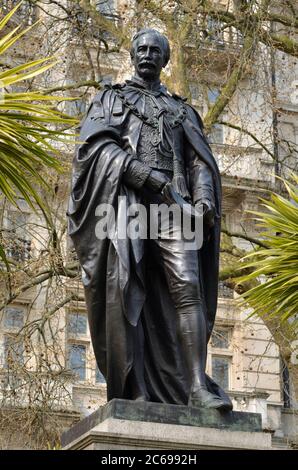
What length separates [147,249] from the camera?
27.6ft

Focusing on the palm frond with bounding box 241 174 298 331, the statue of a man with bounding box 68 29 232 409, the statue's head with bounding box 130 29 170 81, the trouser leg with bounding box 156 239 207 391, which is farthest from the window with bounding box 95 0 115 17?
the trouser leg with bounding box 156 239 207 391

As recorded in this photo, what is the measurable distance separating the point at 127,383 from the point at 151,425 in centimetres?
63

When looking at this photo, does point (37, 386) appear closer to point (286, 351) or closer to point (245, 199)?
point (286, 351)

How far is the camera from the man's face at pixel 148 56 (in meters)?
8.79

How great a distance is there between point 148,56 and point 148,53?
0.02 metres

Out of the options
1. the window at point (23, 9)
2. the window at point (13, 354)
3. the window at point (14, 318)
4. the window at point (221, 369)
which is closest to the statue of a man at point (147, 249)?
the window at point (13, 354)

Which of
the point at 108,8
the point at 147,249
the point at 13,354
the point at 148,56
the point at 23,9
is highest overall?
the point at 108,8

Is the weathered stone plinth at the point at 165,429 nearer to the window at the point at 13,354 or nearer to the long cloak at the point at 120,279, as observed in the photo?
the long cloak at the point at 120,279

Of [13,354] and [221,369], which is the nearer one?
[13,354]

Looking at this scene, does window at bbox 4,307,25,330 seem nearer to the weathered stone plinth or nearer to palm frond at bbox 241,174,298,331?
palm frond at bbox 241,174,298,331

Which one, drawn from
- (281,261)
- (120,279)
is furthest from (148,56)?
(281,261)

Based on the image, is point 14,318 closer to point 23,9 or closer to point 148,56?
point 23,9

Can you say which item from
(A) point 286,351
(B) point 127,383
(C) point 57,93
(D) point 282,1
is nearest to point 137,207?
(B) point 127,383

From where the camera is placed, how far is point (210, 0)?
20.8 metres
